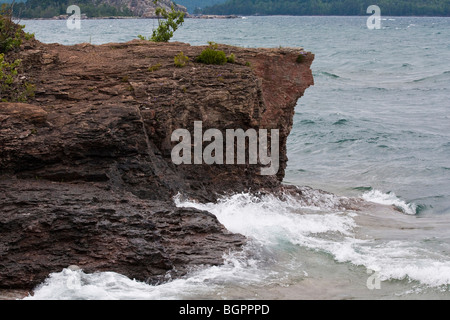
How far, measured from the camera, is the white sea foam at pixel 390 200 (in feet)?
58.0

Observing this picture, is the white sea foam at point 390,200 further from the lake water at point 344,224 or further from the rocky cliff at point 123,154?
the rocky cliff at point 123,154

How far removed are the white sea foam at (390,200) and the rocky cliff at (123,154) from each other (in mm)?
3586

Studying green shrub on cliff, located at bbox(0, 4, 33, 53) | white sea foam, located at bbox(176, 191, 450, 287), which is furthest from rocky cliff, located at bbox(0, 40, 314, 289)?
white sea foam, located at bbox(176, 191, 450, 287)

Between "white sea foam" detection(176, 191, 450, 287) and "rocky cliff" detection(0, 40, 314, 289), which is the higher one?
"rocky cliff" detection(0, 40, 314, 289)

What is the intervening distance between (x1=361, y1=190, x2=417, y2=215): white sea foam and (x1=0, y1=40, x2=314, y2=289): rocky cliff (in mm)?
3586

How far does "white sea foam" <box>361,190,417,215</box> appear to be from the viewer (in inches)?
696

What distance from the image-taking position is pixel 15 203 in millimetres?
10367

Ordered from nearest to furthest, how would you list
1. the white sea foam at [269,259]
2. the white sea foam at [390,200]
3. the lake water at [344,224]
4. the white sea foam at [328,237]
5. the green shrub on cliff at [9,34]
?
the white sea foam at [269,259], the lake water at [344,224], the white sea foam at [328,237], the green shrub on cliff at [9,34], the white sea foam at [390,200]

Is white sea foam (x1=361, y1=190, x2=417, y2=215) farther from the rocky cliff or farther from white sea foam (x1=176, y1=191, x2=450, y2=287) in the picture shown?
the rocky cliff

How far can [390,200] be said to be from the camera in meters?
18.5

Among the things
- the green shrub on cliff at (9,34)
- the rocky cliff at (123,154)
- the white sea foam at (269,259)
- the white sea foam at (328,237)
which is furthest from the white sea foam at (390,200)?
A: the green shrub on cliff at (9,34)

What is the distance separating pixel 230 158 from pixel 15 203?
18.3 feet

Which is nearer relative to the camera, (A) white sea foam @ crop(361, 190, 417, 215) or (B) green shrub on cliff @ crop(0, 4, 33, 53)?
(B) green shrub on cliff @ crop(0, 4, 33, 53)
